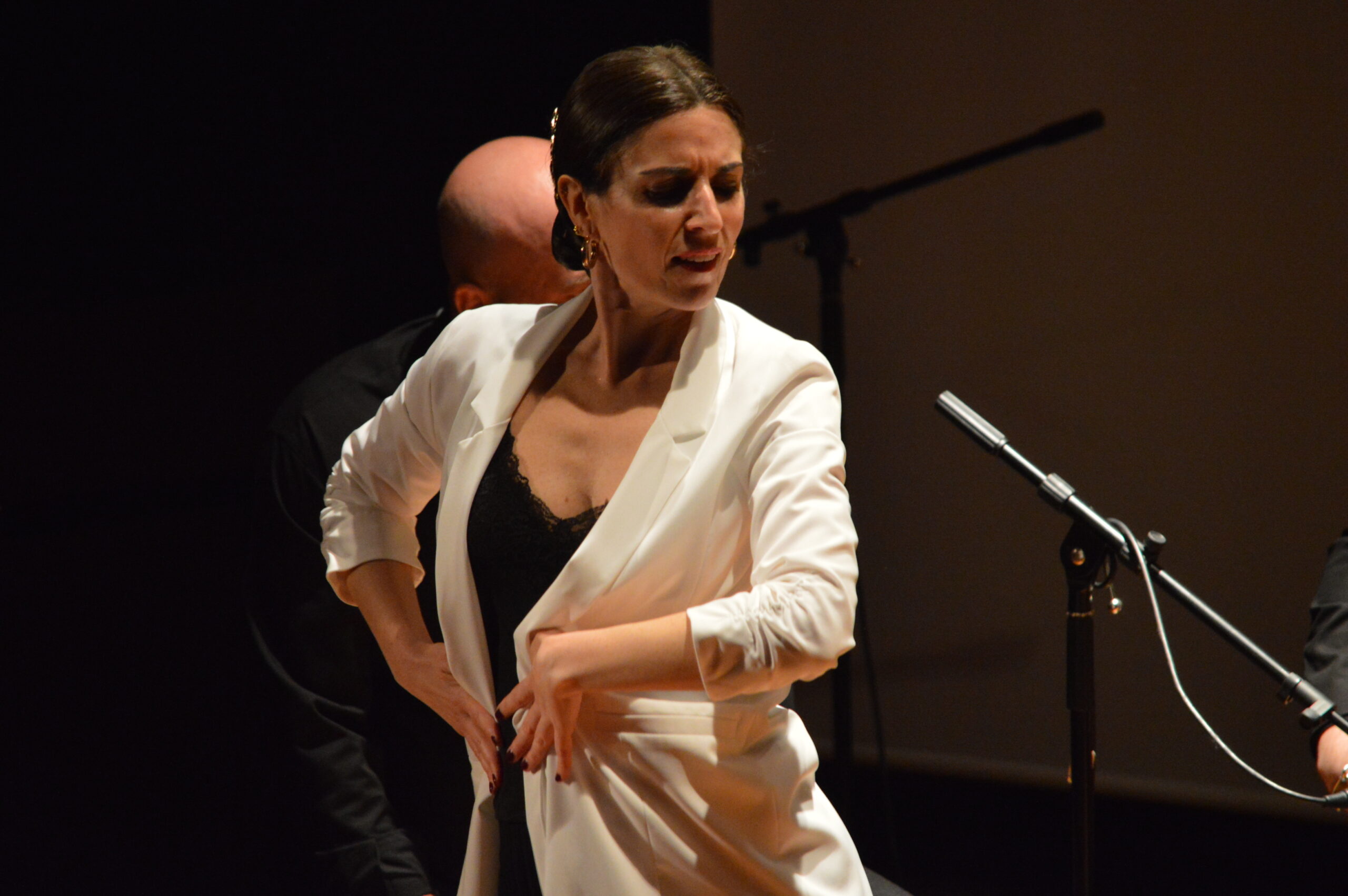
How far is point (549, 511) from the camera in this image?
121 centimetres

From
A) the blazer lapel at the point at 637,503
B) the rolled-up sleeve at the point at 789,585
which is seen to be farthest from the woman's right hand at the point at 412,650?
the rolled-up sleeve at the point at 789,585

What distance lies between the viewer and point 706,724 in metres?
1.12

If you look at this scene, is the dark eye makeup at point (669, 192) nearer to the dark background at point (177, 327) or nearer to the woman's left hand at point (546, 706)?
the woman's left hand at point (546, 706)

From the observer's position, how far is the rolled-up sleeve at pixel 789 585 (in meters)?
1.01

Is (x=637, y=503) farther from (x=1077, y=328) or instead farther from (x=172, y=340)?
(x=1077, y=328)

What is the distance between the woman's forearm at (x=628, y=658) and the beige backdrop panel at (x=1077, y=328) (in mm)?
2820

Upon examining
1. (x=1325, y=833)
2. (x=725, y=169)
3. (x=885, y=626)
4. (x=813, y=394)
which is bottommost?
(x=1325, y=833)

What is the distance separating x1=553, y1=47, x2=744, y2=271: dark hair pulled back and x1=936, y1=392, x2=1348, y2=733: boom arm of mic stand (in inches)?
28.8

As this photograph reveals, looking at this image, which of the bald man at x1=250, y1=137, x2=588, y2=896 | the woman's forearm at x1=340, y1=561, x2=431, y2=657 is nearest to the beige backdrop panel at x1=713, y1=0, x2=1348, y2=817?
the bald man at x1=250, y1=137, x2=588, y2=896

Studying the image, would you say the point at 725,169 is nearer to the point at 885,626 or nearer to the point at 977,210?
the point at 977,210

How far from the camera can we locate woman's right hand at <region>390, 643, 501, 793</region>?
1.23 meters

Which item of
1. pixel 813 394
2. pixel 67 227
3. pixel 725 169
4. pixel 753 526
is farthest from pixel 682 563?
pixel 67 227

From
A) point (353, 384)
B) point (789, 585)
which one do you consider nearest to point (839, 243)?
point (353, 384)

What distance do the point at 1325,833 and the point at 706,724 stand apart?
294 cm
